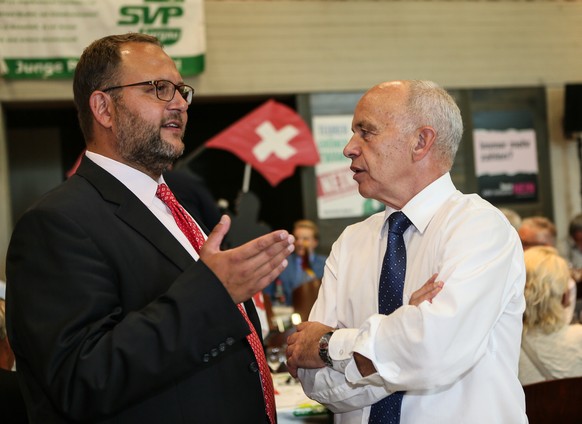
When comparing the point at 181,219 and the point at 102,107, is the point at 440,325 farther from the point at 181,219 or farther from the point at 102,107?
the point at 102,107

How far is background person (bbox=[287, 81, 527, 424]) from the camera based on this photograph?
1616mm

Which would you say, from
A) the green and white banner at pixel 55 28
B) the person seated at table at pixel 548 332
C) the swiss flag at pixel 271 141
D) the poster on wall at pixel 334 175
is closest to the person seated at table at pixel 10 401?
the person seated at table at pixel 548 332

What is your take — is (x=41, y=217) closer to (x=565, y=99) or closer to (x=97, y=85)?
(x=97, y=85)

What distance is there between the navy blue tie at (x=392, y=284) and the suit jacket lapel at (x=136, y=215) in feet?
1.62

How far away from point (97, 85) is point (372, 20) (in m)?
6.97

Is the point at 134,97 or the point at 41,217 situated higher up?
the point at 134,97

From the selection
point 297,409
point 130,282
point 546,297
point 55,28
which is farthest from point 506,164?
point 130,282

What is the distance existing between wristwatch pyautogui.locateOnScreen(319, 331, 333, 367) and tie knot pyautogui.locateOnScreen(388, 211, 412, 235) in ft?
1.06

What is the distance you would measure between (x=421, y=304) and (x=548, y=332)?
5.88 feet

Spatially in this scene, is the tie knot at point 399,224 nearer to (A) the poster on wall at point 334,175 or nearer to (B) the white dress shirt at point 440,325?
(B) the white dress shirt at point 440,325

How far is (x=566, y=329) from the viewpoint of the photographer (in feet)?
10.5

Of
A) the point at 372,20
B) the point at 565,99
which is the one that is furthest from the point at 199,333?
the point at 565,99

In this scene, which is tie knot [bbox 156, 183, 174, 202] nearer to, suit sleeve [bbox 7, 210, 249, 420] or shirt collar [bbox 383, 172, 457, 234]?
suit sleeve [bbox 7, 210, 249, 420]

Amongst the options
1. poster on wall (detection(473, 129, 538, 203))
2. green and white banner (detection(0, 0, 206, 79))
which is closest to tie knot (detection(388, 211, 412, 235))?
green and white banner (detection(0, 0, 206, 79))
